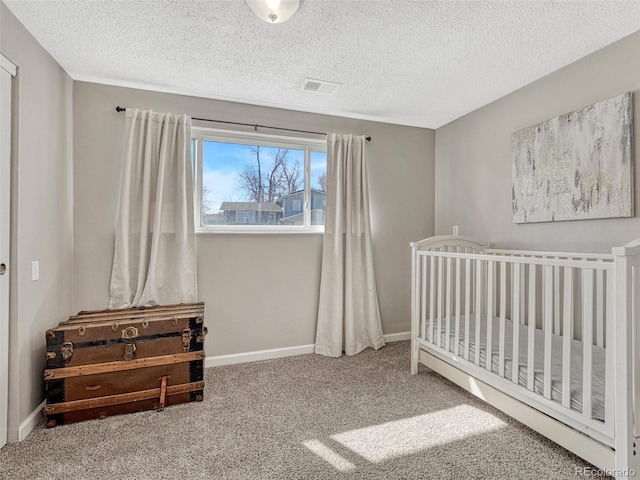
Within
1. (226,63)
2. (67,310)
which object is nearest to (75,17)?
(226,63)

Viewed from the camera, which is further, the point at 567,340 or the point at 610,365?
the point at 567,340

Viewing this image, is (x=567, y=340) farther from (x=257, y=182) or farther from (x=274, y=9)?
(x=257, y=182)

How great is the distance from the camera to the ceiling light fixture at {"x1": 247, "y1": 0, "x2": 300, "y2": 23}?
1.56 metres

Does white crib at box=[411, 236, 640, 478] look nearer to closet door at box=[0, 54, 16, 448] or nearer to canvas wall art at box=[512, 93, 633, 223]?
canvas wall art at box=[512, 93, 633, 223]

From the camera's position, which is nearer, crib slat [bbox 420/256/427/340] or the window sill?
→ crib slat [bbox 420/256/427/340]

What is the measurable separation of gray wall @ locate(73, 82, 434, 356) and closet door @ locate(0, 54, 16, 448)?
0.73 meters

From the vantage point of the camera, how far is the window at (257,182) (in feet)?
9.14

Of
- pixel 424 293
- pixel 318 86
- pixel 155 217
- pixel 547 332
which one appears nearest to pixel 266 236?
pixel 155 217

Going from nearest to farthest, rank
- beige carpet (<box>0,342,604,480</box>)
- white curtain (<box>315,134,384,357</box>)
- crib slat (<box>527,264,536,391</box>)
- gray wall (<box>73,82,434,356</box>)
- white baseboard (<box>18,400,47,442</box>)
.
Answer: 1. beige carpet (<box>0,342,604,480</box>)
2. crib slat (<box>527,264,536,391</box>)
3. white baseboard (<box>18,400,47,442</box>)
4. gray wall (<box>73,82,434,356</box>)
5. white curtain (<box>315,134,384,357</box>)

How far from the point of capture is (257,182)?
2936mm

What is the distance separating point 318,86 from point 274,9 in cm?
94

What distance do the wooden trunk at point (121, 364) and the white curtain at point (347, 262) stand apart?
1.20 meters

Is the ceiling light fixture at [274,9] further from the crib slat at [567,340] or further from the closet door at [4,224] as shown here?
the crib slat at [567,340]

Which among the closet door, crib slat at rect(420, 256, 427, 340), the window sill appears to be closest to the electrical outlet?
the closet door
